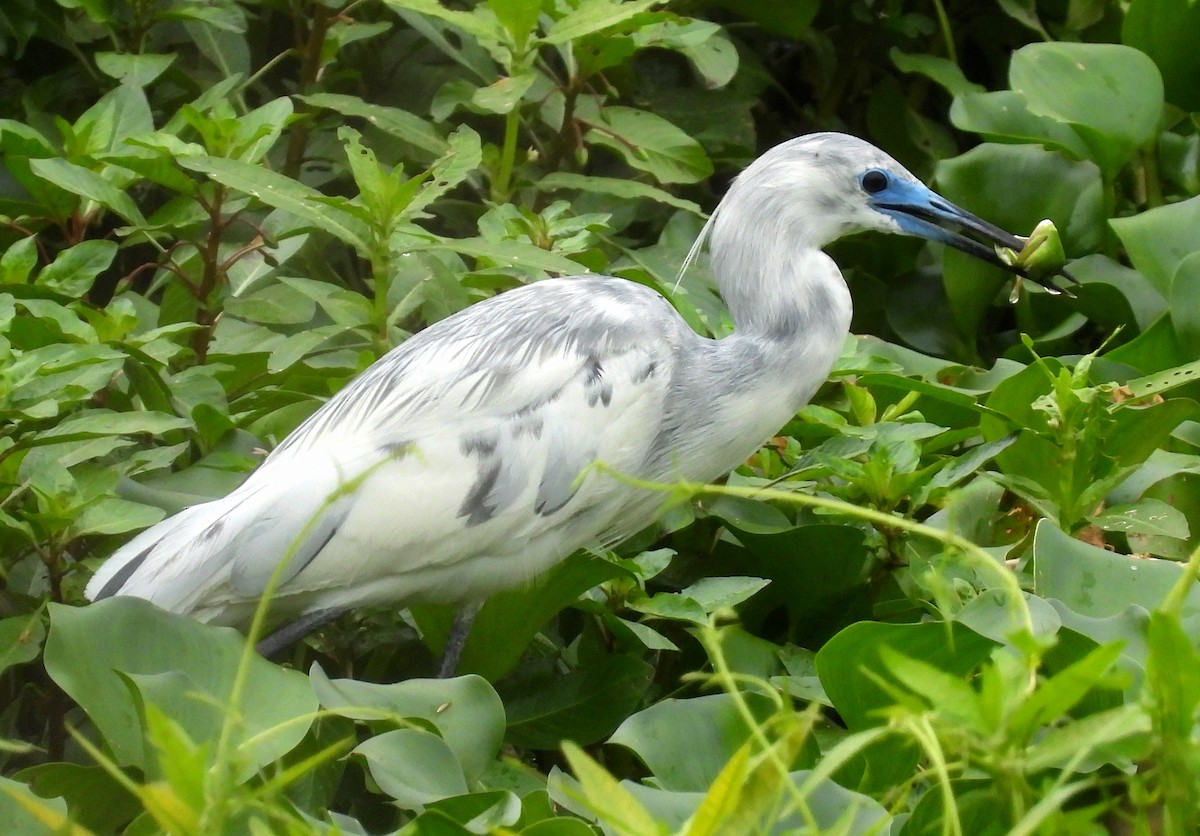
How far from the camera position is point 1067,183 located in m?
2.62

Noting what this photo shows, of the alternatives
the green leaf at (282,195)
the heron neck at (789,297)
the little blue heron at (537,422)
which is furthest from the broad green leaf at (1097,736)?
the green leaf at (282,195)

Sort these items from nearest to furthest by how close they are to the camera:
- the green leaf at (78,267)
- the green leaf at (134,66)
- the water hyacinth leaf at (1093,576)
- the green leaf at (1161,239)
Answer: the water hyacinth leaf at (1093,576) < the green leaf at (78,267) < the green leaf at (1161,239) < the green leaf at (134,66)

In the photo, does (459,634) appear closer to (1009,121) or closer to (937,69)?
(1009,121)

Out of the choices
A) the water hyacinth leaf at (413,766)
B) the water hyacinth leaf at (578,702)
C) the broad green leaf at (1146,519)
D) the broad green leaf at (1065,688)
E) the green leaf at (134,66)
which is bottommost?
the water hyacinth leaf at (578,702)

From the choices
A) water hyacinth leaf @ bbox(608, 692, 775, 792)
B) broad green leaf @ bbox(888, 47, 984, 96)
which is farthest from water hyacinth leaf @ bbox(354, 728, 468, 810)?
broad green leaf @ bbox(888, 47, 984, 96)

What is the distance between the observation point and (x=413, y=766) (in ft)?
4.11

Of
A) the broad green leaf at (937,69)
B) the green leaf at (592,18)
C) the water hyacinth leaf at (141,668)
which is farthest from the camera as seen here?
the broad green leaf at (937,69)

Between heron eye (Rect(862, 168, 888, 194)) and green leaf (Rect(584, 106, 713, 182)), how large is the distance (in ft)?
1.85

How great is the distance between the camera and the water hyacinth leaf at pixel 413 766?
1.22m

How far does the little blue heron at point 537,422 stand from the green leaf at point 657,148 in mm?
520

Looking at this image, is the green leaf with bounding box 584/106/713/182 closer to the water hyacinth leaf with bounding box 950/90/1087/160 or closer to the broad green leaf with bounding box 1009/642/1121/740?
the water hyacinth leaf with bounding box 950/90/1087/160

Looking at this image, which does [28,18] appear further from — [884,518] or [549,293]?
[884,518]

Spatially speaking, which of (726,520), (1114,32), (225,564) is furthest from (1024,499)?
(1114,32)

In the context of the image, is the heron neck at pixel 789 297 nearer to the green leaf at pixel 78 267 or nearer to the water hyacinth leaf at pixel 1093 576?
the water hyacinth leaf at pixel 1093 576
